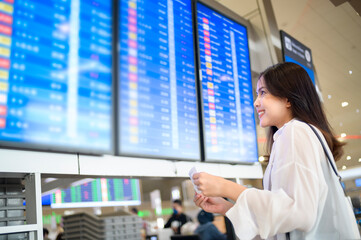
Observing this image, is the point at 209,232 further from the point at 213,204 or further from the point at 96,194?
the point at 213,204

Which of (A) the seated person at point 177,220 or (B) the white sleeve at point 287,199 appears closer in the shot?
(B) the white sleeve at point 287,199

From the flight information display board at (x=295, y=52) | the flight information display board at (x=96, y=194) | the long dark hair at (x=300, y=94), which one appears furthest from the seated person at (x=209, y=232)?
the long dark hair at (x=300, y=94)

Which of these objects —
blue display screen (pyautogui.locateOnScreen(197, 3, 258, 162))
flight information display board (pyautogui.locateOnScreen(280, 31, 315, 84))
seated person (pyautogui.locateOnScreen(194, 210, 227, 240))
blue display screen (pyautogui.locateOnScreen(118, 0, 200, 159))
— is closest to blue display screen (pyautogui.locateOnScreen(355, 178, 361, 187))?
flight information display board (pyautogui.locateOnScreen(280, 31, 315, 84))

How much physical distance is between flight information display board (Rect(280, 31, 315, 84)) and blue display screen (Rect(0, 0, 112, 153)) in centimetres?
203

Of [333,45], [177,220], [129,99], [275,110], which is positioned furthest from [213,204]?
[177,220]

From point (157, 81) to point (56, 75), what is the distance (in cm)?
72

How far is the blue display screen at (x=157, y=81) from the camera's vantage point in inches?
80.4

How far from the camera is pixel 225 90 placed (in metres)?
2.80

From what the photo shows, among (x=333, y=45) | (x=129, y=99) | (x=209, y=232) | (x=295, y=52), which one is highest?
(x=333, y=45)

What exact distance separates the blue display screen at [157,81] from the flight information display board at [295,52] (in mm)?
1231

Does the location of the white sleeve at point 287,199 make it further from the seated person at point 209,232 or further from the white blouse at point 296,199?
the seated person at point 209,232

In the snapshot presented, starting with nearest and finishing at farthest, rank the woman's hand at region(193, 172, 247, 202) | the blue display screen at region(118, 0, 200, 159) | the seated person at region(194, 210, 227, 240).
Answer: the woman's hand at region(193, 172, 247, 202)
the blue display screen at region(118, 0, 200, 159)
the seated person at region(194, 210, 227, 240)

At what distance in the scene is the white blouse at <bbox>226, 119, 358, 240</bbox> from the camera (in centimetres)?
98

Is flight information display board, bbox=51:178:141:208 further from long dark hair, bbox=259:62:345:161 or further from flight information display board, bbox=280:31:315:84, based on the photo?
flight information display board, bbox=280:31:315:84
